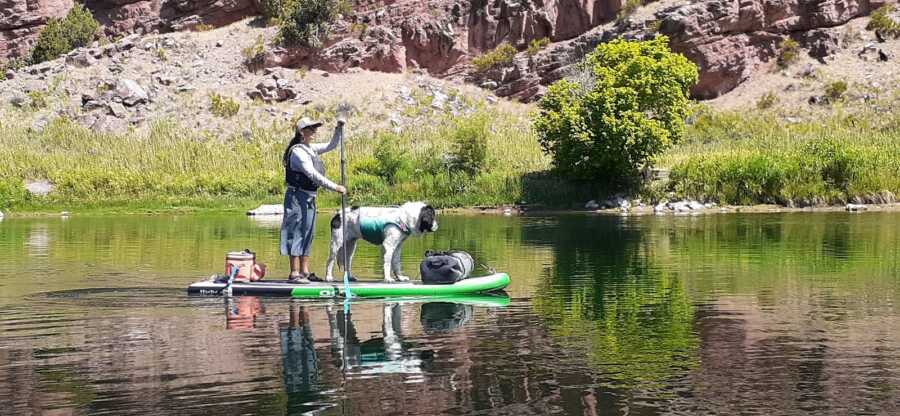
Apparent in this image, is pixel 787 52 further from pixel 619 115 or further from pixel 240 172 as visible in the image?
pixel 240 172

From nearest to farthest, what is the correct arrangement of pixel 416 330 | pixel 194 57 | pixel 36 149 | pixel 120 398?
pixel 120 398, pixel 416 330, pixel 36 149, pixel 194 57

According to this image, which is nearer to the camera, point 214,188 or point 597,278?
point 597,278

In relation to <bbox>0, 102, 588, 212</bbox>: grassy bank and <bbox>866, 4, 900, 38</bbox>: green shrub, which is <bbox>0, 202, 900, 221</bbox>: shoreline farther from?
<bbox>866, 4, 900, 38</bbox>: green shrub

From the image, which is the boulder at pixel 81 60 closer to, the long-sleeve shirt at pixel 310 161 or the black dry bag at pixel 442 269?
the long-sleeve shirt at pixel 310 161

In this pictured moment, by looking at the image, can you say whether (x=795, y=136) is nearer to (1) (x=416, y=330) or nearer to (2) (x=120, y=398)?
(1) (x=416, y=330)

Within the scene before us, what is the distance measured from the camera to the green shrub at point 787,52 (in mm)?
72500

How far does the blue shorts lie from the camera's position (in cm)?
1681

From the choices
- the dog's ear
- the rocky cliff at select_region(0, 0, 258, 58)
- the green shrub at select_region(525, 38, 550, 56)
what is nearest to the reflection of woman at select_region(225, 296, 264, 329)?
the dog's ear

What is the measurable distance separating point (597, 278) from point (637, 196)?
29.7 metres

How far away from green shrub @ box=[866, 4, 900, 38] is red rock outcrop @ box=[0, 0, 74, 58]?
63.5 m

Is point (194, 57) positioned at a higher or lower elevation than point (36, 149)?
higher

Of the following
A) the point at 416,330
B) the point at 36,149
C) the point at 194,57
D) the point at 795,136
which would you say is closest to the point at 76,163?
the point at 36,149

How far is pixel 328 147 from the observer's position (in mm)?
17047

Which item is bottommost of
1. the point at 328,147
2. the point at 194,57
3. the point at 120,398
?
the point at 120,398
